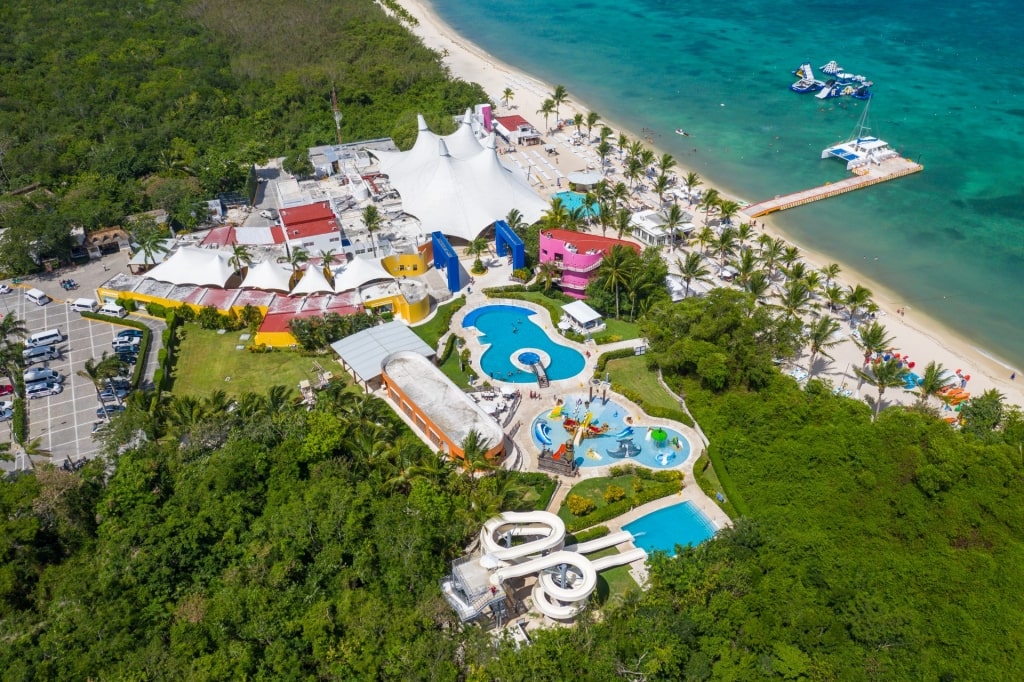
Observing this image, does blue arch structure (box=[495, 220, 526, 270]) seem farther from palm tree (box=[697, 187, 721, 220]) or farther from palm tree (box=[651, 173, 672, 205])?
palm tree (box=[697, 187, 721, 220])

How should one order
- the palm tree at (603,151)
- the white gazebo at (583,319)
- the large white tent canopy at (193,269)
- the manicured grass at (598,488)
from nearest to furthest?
the manicured grass at (598,488) < the white gazebo at (583,319) < the large white tent canopy at (193,269) < the palm tree at (603,151)

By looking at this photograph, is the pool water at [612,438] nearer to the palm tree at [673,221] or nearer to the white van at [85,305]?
the palm tree at [673,221]

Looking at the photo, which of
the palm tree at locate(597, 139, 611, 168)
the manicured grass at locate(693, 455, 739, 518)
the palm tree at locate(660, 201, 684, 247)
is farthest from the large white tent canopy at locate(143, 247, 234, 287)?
the palm tree at locate(597, 139, 611, 168)

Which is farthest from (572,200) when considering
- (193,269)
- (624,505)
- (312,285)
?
(624,505)

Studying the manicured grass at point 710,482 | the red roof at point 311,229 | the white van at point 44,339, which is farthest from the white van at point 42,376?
the manicured grass at point 710,482

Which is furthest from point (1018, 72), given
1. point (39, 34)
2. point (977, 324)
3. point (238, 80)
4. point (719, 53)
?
point (39, 34)

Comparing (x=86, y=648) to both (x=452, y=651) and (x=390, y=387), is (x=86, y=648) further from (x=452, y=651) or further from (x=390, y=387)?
(x=390, y=387)

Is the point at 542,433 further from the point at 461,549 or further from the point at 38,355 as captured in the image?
the point at 38,355
